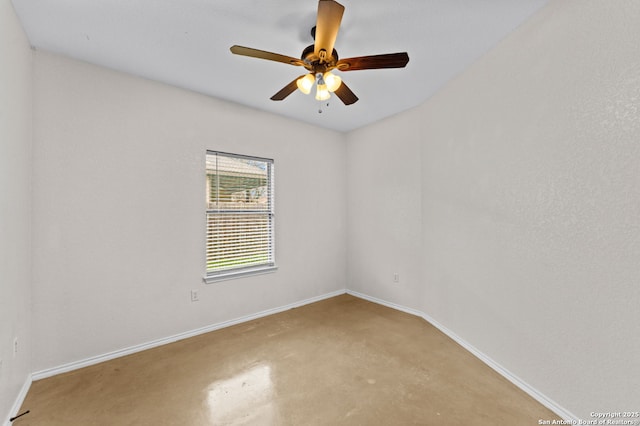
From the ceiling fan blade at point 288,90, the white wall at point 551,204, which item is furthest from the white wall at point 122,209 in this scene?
the white wall at point 551,204

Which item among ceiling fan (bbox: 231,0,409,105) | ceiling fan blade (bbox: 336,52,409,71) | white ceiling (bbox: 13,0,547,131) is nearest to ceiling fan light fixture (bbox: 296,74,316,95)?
ceiling fan (bbox: 231,0,409,105)

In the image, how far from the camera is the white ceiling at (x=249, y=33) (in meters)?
1.74

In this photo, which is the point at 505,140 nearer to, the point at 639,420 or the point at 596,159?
the point at 596,159

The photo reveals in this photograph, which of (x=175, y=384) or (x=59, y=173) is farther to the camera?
(x=59, y=173)

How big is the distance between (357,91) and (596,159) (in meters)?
2.12

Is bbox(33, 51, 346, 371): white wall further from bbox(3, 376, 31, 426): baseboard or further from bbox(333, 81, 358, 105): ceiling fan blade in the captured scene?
bbox(333, 81, 358, 105): ceiling fan blade

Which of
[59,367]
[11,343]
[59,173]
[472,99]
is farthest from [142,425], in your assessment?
[472,99]

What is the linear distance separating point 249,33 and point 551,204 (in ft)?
8.14

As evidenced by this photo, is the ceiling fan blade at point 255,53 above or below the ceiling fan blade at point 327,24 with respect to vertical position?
below

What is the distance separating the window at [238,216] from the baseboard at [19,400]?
1443 mm

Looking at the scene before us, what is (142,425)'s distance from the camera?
164cm

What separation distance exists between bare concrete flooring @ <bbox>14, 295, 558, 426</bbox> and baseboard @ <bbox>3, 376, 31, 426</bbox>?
5 cm

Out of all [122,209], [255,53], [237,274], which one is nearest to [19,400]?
[122,209]

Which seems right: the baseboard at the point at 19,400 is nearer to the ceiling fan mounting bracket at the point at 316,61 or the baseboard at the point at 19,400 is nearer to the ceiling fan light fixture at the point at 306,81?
the ceiling fan light fixture at the point at 306,81
